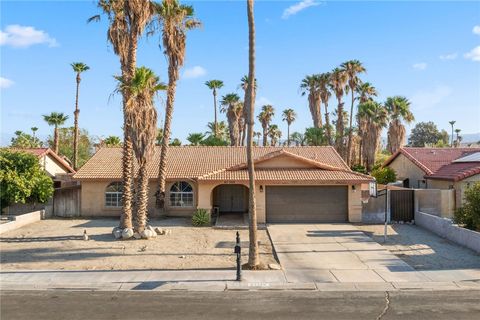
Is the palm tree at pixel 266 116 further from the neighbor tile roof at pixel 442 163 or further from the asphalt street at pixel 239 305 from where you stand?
the asphalt street at pixel 239 305

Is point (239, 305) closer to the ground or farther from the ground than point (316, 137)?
closer to the ground

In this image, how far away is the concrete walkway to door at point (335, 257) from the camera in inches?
563

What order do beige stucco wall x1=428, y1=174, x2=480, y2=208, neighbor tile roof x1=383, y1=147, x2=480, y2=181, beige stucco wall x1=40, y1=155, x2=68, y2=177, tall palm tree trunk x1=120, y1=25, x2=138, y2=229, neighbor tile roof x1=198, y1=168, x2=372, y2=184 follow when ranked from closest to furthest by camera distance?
1. tall palm tree trunk x1=120, y1=25, x2=138, y2=229
2. neighbor tile roof x1=198, y1=168, x2=372, y2=184
3. beige stucco wall x1=428, y1=174, x2=480, y2=208
4. neighbor tile roof x1=383, y1=147, x2=480, y2=181
5. beige stucco wall x1=40, y1=155, x2=68, y2=177

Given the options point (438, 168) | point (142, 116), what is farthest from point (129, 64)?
point (438, 168)

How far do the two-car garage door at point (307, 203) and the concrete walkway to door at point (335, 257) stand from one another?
2.45m

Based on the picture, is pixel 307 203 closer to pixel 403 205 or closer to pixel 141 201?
pixel 403 205

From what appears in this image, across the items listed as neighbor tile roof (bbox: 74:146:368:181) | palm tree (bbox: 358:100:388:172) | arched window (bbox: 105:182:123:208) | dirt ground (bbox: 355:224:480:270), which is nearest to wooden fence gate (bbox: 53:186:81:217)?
neighbor tile roof (bbox: 74:146:368:181)

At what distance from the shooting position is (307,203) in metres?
26.5

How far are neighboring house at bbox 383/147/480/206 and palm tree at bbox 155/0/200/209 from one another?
1831 cm

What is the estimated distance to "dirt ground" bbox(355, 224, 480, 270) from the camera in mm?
15898

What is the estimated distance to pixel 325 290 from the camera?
42.3 feet

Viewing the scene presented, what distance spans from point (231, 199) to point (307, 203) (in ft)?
21.3

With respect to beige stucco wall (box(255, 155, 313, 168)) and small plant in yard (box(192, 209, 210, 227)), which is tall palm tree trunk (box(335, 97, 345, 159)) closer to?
beige stucco wall (box(255, 155, 313, 168))

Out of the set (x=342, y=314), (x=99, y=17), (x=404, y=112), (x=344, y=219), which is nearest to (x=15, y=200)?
(x=99, y=17)
